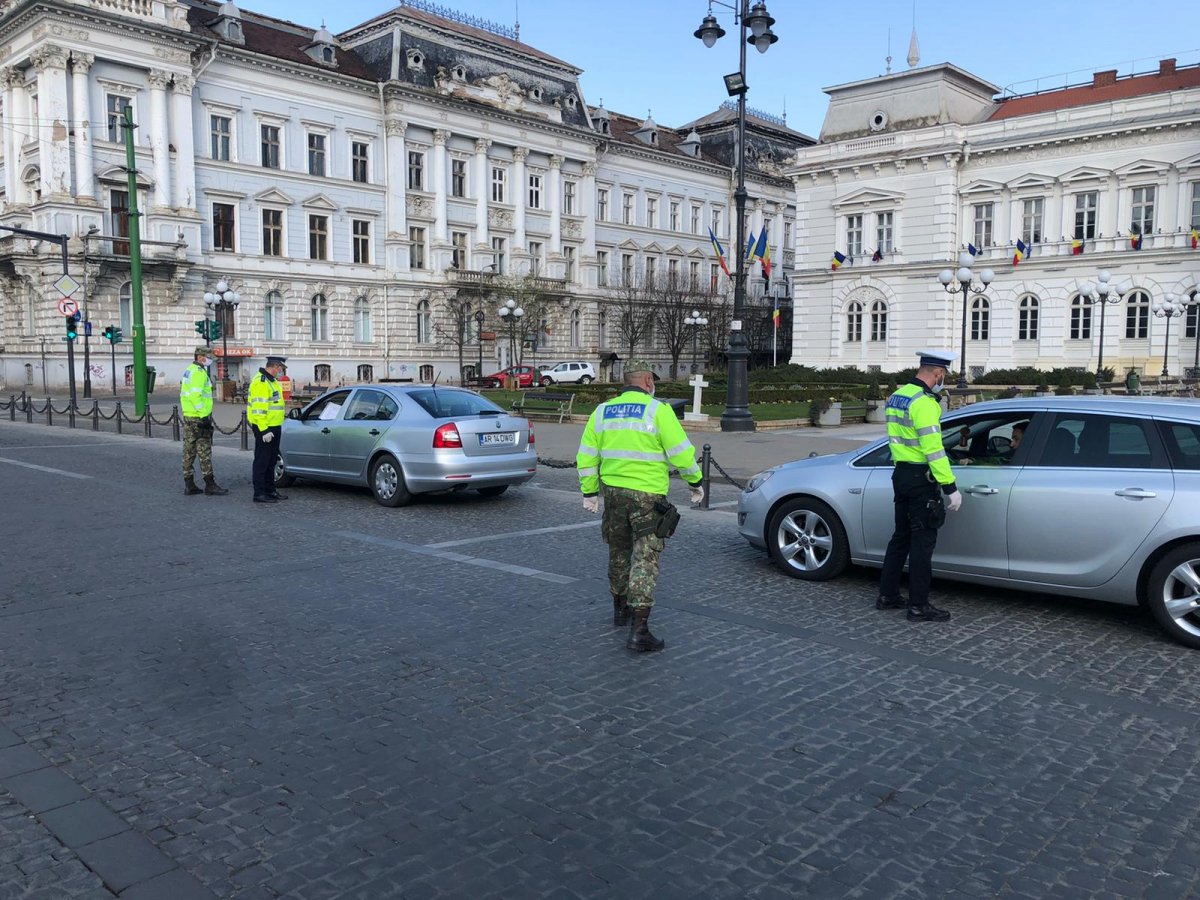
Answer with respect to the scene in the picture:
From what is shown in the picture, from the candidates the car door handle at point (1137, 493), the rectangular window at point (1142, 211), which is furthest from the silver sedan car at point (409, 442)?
the rectangular window at point (1142, 211)

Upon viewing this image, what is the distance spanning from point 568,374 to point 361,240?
14.3 m

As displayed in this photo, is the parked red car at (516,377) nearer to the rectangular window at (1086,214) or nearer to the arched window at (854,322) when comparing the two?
the arched window at (854,322)

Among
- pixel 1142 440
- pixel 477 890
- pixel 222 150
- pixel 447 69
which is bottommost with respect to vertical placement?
pixel 477 890

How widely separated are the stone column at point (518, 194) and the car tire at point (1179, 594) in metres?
58.6

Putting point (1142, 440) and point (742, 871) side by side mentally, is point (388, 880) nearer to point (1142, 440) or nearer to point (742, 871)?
point (742, 871)

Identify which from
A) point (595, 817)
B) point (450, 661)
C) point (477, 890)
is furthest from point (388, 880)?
point (450, 661)

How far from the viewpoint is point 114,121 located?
148 ft

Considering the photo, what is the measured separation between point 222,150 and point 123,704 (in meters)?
50.5

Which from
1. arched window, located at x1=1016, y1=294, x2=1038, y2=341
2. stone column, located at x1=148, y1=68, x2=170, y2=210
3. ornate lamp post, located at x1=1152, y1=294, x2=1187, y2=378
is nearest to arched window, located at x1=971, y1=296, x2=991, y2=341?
arched window, located at x1=1016, y1=294, x2=1038, y2=341

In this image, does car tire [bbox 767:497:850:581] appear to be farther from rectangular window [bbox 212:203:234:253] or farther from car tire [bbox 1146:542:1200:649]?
rectangular window [bbox 212:203:234:253]

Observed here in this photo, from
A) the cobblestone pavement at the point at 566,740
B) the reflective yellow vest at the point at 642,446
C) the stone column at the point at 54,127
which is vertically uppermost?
the stone column at the point at 54,127

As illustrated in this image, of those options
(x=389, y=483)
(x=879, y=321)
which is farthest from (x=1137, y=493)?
(x=879, y=321)

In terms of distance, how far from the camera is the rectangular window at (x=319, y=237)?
54.1m

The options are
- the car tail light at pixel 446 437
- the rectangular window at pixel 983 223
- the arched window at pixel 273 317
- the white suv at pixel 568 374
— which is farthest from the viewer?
the white suv at pixel 568 374
